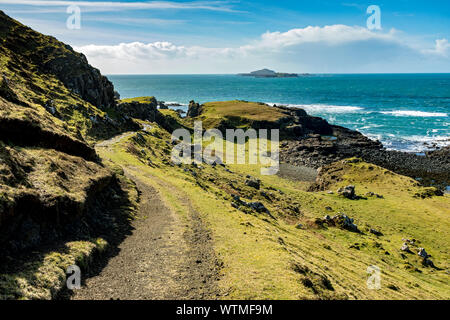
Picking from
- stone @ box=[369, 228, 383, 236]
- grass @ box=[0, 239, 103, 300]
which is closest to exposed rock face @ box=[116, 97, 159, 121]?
stone @ box=[369, 228, 383, 236]

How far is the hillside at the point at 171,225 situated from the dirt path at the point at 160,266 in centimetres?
13

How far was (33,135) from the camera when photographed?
2914cm

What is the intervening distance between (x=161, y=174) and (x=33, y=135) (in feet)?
84.5

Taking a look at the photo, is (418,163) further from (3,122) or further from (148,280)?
(3,122)

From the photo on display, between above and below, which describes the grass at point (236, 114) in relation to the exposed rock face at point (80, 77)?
below

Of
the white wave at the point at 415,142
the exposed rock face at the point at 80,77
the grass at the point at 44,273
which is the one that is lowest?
the grass at the point at 44,273

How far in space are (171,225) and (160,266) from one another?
8.96m

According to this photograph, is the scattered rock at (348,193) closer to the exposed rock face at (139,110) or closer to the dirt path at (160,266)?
the dirt path at (160,266)

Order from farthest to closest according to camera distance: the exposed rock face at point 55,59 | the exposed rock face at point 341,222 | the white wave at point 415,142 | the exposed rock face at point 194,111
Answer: the exposed rock face at point 194,111, the white wave at point 415,142, the exposed rock face at point 55,59, the exposed rock face at point 341,222

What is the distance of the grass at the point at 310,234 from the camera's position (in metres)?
22.6

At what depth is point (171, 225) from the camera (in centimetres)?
3181

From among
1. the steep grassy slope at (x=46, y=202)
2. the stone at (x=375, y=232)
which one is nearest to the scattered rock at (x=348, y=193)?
the stone at (x=375, y=232)

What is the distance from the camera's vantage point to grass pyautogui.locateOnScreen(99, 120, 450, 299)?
22.6 m

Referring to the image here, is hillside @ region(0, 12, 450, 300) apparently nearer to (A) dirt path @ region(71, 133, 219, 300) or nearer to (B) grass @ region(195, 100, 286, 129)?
(A) dirt path @ region(71, 133, 219, 300)
